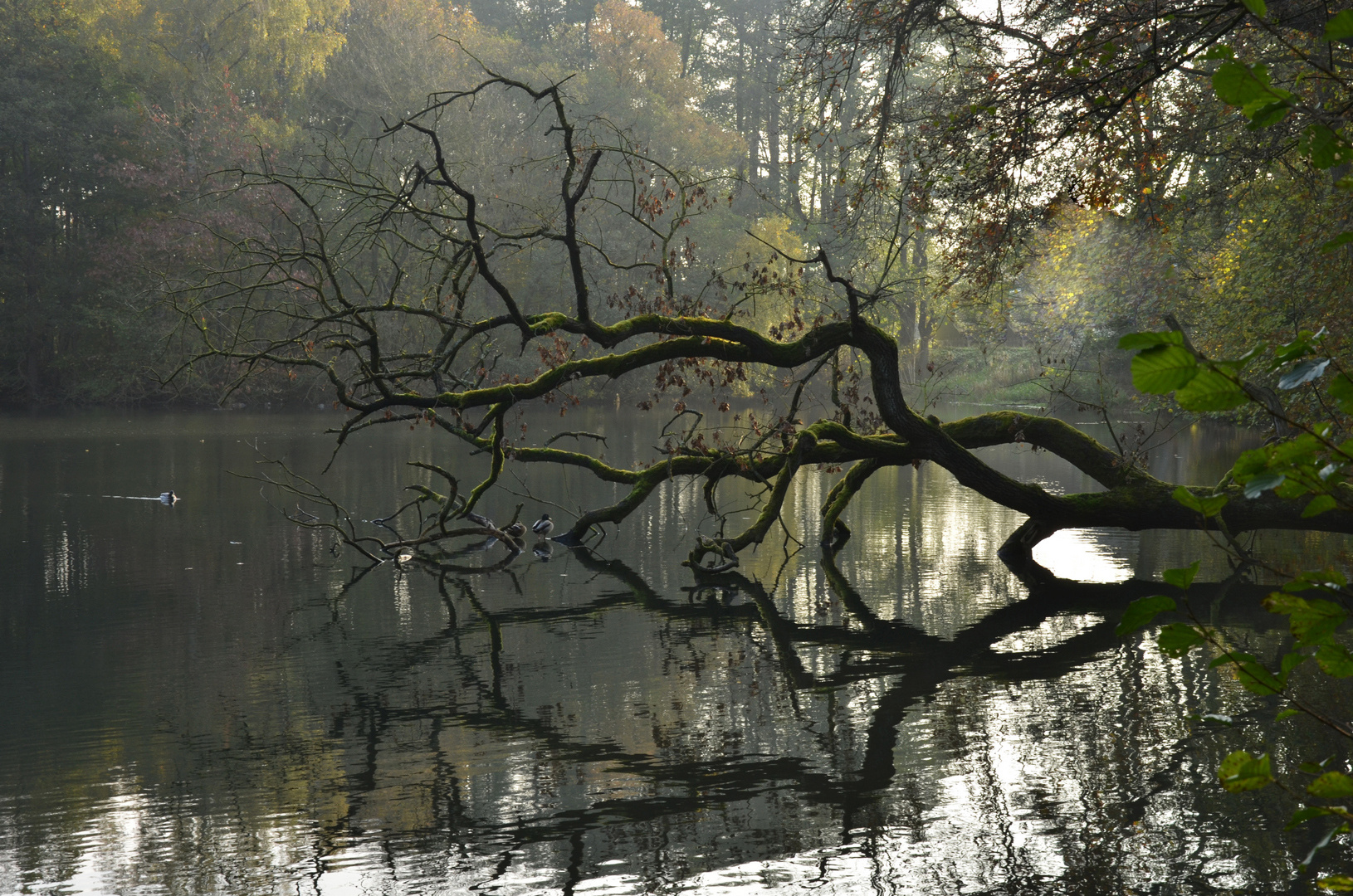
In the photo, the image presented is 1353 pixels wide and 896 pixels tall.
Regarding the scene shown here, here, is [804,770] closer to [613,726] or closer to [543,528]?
[613,726]

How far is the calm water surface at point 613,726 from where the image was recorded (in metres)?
4.38

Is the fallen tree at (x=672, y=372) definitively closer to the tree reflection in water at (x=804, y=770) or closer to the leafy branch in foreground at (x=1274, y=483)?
the tree reflection in water at (x=804, y=770)

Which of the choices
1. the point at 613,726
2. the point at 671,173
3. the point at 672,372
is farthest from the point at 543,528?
the point at 613,726

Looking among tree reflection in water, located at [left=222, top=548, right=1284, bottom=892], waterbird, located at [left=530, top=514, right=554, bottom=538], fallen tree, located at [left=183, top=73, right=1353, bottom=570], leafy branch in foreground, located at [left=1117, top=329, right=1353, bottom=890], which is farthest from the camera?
waterbird, located at [left=530, top=514, right=554, bottom=538]

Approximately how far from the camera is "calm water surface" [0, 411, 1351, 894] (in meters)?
4.38

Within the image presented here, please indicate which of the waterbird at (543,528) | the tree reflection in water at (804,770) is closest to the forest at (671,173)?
the waterbird at (543,528)

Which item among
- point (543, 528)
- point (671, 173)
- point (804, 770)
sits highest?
point (671, 173)

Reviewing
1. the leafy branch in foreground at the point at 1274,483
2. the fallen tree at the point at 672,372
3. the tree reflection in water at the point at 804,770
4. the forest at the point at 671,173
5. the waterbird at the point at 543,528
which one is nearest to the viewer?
the leafy branch in foreground at the point at 1274,483

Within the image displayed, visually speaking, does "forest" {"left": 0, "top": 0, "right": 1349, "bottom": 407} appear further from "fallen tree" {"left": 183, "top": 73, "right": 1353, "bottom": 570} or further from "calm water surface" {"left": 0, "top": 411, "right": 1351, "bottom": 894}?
"calm water surface" {"left": 0, "top": 411, "right": 1351, "bottom": 894}

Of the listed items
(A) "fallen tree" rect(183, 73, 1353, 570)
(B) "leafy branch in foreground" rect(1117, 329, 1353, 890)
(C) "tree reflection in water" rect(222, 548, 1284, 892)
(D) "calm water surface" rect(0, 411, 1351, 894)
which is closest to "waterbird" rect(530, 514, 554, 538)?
(A) "fallen tree" rect(183, 73, 1353, 570)

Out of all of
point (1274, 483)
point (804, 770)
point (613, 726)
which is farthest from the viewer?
point (613, 726)

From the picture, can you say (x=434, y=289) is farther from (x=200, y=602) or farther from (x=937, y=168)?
(x=937, y=168)

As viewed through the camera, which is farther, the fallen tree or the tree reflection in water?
the fallen tree

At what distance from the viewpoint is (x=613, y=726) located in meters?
6.16
